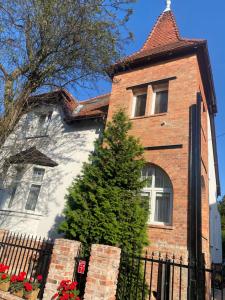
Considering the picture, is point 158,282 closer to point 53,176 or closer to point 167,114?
point 167,114

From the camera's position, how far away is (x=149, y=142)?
31.6 ft

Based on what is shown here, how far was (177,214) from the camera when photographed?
7949 millimetres

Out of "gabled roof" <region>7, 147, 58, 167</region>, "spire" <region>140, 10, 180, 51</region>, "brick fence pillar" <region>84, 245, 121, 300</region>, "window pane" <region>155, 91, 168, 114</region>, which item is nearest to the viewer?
"brick fence pillar" <region>84, 245, 121, 300</region>

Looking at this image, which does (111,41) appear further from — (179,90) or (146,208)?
(146,208)

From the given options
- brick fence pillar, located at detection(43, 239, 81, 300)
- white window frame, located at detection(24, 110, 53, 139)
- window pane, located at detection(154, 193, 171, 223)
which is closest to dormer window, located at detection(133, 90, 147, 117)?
window pane, located at detection(154, 193, 171, 223)

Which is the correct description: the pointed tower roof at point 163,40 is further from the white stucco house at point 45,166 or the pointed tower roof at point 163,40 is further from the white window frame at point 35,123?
the white window frame at point 35,123

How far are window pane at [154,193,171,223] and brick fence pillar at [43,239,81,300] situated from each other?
3583 millimetres

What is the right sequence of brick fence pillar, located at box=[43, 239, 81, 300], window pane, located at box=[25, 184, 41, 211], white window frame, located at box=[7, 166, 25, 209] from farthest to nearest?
white window frame, located at box=[7, 166, 25, 209]
window pane, located at box=[25, 184, 41, 211]
brick fence pillar, located at box=[43, 239, 81, 300]

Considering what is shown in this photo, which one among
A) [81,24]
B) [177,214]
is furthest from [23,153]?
[177,214]

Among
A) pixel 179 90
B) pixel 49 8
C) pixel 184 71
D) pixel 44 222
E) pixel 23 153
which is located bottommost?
pixel 44 222

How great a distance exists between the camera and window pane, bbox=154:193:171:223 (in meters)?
8.50

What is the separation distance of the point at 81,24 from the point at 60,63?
5.44ft

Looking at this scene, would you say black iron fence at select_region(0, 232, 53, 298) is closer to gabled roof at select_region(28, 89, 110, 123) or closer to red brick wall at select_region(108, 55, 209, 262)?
red brick wall at select_region(108, 55, 209, 262)

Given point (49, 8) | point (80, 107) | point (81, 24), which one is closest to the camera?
point (49, 8)
